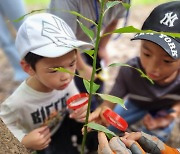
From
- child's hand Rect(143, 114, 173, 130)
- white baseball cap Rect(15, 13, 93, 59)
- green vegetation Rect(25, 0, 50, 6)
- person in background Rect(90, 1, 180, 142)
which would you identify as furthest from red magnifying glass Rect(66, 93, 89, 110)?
green vegetation Rect(25, 0, 50, 6)

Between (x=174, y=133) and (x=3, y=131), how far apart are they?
1.61 m

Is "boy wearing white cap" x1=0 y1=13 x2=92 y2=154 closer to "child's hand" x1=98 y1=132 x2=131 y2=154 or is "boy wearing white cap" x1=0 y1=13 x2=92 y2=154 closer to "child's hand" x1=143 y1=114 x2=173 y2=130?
"child's hand" x1=98 y1=132 x2=131 y2=154

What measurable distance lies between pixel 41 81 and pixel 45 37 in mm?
234

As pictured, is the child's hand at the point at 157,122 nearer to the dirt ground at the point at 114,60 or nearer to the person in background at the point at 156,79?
the person in background at the point at 156,79

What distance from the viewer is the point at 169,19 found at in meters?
1.53

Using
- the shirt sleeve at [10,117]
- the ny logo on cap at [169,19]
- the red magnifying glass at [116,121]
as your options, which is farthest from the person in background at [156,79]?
the shirt sleeve at [10,117]

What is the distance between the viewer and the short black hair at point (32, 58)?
4.85 feet

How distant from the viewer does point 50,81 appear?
1.52m

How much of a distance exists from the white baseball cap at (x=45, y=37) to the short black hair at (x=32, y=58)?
2 cm

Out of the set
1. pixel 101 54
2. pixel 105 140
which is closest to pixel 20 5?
pixel 101 54

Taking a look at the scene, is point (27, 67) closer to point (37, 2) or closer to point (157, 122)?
point (157, 122)

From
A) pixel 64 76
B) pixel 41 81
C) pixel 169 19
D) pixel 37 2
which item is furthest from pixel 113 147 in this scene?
pixel 37 2

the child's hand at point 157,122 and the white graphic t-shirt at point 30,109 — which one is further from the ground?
the white graphic t-shirt at point 30,109

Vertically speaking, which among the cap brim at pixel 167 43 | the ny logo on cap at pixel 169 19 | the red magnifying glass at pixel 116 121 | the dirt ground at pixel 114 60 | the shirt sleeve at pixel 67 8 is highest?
the shirt sleeve at pixel 67 8
